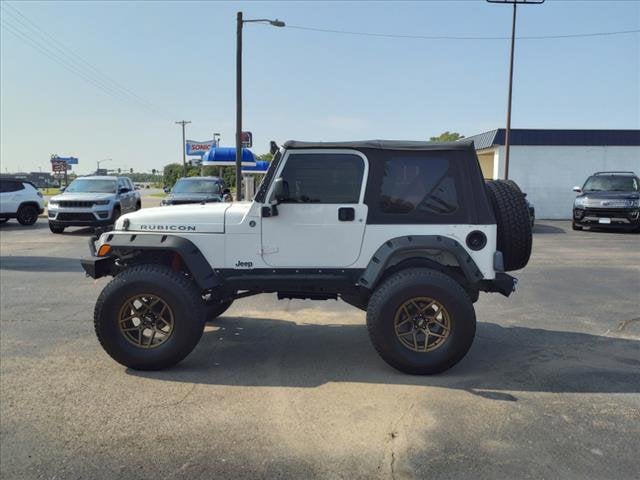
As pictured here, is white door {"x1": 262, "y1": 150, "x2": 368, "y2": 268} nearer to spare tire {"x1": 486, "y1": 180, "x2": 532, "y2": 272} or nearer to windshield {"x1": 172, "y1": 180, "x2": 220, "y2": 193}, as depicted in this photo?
spare tire {"x1": 486, "y1": 180, "x2": 532, "y2": 272}

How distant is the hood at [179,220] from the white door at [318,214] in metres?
0.47

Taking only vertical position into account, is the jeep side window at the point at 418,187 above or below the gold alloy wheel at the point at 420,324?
above

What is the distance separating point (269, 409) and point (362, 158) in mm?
2301

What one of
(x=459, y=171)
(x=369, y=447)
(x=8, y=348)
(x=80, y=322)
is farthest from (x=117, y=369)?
(x=459, y=171)

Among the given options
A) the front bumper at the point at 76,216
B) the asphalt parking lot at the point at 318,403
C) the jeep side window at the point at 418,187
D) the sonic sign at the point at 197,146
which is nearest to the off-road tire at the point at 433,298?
the asphalt parking lot at the point at 318,403

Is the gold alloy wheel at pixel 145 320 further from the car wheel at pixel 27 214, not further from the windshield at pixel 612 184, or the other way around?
the windshield at pixel 612 184

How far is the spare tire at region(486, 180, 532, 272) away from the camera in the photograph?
4898 millimetres

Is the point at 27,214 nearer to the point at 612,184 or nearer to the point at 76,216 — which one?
Answer: the point at 76,216

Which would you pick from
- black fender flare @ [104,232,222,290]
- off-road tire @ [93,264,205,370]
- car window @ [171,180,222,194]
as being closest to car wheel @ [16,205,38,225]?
car window @ [171,180,222,194]

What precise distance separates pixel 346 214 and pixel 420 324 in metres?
1.16

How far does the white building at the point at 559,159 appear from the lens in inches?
926

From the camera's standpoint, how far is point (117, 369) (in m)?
4.73

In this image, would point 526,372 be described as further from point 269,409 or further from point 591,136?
point 591,136

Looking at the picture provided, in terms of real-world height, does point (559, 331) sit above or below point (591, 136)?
below
